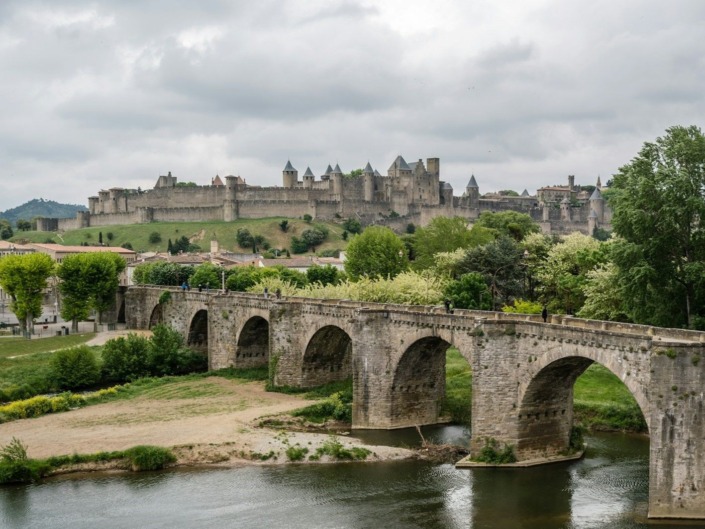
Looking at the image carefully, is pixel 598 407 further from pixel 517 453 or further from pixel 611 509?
pixel 611 509

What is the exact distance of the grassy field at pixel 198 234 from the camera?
161m

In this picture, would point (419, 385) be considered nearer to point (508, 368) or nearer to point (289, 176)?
point (508, 368)

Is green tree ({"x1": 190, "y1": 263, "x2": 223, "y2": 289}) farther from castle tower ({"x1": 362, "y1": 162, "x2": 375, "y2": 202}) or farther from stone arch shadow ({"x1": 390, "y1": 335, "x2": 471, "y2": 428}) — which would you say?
castle tower ({"x1": 362, "y1": 162, "x2": 375, "y2": 202})

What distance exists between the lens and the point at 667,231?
3875cm

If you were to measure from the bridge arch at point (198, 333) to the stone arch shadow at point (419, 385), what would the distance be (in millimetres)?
31156

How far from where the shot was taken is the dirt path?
38.8 m

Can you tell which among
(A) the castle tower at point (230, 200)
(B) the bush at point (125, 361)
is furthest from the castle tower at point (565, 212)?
(B) the bush at point (125, 361)

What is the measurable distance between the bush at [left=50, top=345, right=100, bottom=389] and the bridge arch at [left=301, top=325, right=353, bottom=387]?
17431 mm

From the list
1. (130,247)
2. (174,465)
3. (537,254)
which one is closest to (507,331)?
(174,465)

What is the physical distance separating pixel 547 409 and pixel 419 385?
390 inches

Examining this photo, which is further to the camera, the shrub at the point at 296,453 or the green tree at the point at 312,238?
the green tree at the point at 312,238

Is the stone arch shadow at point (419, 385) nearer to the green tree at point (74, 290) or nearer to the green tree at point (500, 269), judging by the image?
the green tree at point (500, 269)

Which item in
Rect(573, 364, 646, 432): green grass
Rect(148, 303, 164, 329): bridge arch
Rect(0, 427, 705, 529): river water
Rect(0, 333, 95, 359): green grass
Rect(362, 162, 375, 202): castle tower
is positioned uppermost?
Rect(362, 162, 375, 202): castle tower

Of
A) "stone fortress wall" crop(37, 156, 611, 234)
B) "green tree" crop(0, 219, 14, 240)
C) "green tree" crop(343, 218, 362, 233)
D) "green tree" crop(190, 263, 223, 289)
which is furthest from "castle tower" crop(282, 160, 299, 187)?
"green tree" crop(190, 263, 223, 289)
